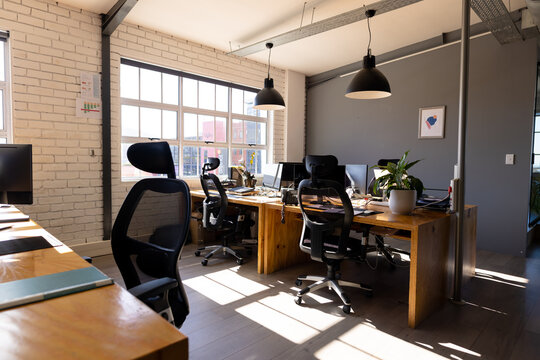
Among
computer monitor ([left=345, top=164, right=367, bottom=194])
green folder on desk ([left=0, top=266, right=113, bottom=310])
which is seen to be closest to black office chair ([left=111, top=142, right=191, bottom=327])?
green folder on desk ([left=0, top=266, right=113, bottom=310])

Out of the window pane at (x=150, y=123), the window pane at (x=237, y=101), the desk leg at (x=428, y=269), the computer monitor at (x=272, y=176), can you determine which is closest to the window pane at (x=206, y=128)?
the window pane at (x=237, y=101)

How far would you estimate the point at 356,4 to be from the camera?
3.71 m

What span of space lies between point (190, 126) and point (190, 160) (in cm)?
53

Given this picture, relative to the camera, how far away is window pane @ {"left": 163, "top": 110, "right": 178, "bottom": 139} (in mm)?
4758

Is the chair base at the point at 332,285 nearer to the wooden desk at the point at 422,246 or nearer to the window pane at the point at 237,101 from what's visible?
the wooden desk at the point at 422,246

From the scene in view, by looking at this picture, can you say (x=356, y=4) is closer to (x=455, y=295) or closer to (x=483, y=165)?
(x=483, y=165)

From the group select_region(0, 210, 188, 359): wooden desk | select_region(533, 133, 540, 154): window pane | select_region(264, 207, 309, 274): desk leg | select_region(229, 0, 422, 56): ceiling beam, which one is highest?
select_region(229, 0, 422, 56): ceiling beam

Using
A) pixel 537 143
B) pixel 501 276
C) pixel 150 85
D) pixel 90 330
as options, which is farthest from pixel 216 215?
pixel 537 143

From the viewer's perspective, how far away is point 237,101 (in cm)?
562

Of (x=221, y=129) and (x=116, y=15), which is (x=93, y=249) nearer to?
(x=221, y=129)

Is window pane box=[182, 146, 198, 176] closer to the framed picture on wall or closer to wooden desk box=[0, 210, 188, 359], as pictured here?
the framed picture on wall

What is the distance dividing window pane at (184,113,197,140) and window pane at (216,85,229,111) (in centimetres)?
51

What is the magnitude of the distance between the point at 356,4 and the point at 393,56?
1.84 meters

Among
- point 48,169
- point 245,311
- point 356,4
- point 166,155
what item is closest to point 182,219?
point 166,155
